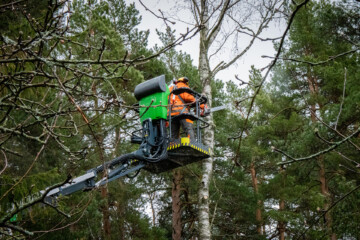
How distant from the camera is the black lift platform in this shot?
20.9ft

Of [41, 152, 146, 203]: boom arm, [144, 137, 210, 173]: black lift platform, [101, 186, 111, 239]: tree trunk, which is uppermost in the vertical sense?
[101, 186, 111, 239]: tree trunk

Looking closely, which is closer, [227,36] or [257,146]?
[227,36]

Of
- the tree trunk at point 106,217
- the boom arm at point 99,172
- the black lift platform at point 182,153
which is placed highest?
the tree trunk at point 106,217

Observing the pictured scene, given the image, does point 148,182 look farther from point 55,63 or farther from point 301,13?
point 55,63

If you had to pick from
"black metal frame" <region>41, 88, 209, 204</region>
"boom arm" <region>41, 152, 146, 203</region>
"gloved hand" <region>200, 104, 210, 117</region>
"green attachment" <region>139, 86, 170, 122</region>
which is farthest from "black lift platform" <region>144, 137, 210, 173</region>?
"gloved hand" <region>200, 104, 210, 117</region>

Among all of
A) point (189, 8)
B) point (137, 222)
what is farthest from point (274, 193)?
point (189, 8)

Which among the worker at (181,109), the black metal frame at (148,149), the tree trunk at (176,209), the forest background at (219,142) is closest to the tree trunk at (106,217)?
the forest background at (219,142)

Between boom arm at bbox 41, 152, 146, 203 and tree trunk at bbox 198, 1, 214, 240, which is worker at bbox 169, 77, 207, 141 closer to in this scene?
tree trunk at bbox 198, 1, 214, 240

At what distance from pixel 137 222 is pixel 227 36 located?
26.9 feet

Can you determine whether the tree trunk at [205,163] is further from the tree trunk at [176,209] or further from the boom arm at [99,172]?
the tree trunk at [176,209]

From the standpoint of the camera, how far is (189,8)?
768 centimetres

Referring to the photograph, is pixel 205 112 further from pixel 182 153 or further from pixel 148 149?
pixel 148 149

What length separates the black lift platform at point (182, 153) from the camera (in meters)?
6.36

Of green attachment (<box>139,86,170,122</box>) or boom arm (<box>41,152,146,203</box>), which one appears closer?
boom arm (<box>41,152,146,203</box>)
